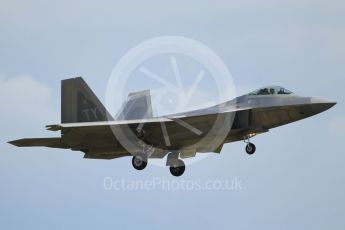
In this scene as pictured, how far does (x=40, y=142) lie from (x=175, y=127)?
19.1ft

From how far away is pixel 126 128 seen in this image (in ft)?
94.5

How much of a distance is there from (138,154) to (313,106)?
298 inches

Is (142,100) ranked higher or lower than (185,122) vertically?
higher

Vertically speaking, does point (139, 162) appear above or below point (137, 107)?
below

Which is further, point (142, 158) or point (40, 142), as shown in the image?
point (40, 142)

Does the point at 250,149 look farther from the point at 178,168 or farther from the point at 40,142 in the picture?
the point at 40,142

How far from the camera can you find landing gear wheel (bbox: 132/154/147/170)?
29.6 meters

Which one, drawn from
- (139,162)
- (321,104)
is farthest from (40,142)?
(321,104)

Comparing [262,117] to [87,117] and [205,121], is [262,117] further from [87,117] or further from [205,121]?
[87,117]

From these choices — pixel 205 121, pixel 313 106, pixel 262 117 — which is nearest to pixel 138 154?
pixel 205 121

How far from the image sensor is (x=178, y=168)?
30.8 meters

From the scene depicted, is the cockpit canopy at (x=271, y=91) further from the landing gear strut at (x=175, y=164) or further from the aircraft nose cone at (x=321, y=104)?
the landing gear strut at (x=175, y=164)

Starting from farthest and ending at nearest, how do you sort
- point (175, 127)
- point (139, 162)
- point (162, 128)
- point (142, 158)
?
point (139, 162) < point (142, 158) < point (162, 128) < point (175, 127)

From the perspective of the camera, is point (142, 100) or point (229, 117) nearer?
point (229, 117)
